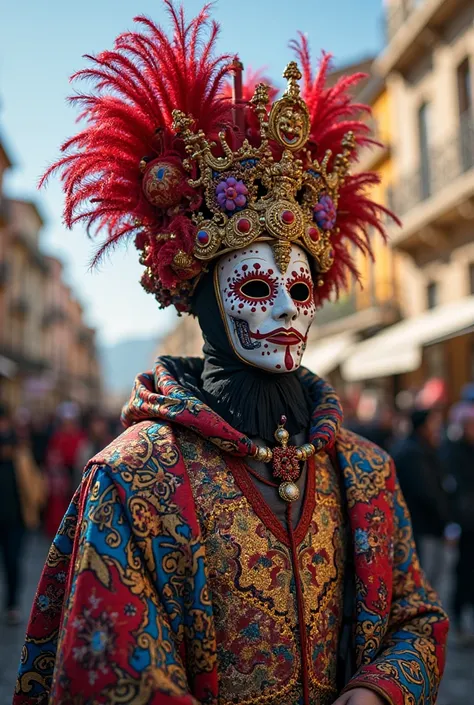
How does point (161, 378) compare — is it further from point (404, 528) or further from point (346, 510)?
point (404, 528)

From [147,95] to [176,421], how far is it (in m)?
1.02

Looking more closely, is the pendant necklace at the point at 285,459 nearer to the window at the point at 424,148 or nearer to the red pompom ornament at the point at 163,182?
the red pompom ornament at the point at 163,182

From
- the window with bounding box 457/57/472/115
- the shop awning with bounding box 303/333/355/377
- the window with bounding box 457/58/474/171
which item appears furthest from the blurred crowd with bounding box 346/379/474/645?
the window with bounding box 457/57/472/115

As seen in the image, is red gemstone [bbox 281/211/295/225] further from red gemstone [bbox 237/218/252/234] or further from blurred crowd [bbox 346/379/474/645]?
blurred crowd [bbox 346/379/474/645]

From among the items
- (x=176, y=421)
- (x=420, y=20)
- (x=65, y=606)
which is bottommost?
(x=65, y=606)

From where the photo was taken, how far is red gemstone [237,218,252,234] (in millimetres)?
2047

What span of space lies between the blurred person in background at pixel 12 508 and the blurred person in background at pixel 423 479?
315 cm

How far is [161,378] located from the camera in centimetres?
214

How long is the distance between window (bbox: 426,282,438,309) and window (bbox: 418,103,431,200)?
182 centimetres

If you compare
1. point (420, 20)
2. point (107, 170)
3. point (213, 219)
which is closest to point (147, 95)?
point (107, 170)

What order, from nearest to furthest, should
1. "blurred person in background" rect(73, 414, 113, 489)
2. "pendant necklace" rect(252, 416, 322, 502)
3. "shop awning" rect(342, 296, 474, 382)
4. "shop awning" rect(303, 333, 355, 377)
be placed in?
"pendant necklace" rect(252, 416, 322, 502), "blurred person in background" rect(73, 414, 113, 489), "shop awning" rect(342, 296, 474, 382), "shop awning" rect(303, 333, 355, 377)

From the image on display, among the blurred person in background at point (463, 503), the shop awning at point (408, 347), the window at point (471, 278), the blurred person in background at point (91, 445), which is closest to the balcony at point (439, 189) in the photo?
the window at point (471, 278)

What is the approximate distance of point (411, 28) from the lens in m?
13.6

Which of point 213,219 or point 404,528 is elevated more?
point 213,219
